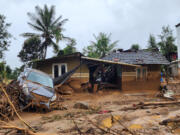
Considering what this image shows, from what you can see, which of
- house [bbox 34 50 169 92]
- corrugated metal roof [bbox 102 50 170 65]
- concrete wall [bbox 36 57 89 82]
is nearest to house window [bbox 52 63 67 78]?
house [bbox 34 50 169 92]

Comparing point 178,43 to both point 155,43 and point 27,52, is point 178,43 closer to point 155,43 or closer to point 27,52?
point 155,43

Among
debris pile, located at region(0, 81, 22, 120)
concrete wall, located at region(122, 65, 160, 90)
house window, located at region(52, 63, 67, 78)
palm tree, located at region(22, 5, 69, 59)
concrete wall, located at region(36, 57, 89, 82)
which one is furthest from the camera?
palm tree, located at region(22, 5, 69, 59)

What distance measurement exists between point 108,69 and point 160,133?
10968 millimetres

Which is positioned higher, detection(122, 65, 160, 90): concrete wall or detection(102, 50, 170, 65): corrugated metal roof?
detection(102, 50, 170, 65): corrugated metal roof

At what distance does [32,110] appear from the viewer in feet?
22.2

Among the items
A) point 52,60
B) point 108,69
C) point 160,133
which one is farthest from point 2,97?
point 108,69

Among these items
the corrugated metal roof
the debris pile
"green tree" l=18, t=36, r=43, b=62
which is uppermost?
"green tree" l=18, t=36, r=43, b=62

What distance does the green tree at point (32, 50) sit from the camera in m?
22.8

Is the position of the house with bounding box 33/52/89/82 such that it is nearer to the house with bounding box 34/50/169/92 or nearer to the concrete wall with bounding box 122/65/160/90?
the house with bounding box 34/50/169/92

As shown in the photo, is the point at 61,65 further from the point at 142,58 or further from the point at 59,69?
the point at 142,58

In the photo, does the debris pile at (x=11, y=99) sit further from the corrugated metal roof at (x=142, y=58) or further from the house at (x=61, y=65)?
the corrugated metal roof at (x=142, y=58)

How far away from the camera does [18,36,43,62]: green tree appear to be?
22.8 m

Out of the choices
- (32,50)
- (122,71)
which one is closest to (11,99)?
(122,71)

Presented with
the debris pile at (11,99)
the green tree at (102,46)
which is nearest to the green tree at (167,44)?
the green tree at (102,46)
